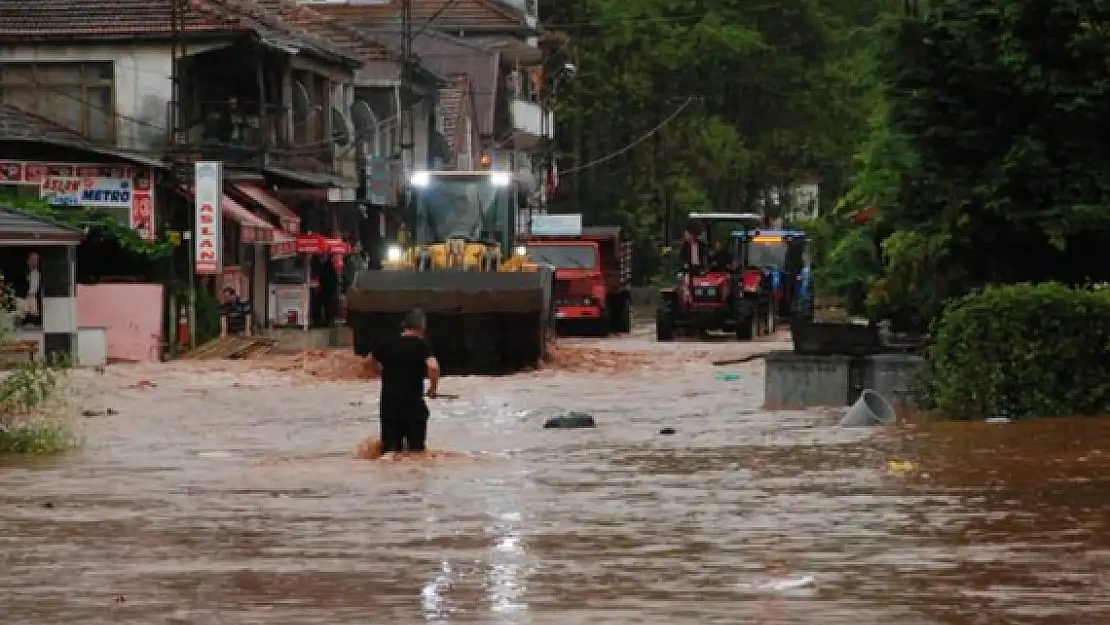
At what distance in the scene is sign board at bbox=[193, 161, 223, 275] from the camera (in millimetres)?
40750

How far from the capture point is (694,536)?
48.2ft

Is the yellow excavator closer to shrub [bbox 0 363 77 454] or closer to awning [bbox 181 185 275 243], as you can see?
awning [bbox 181 185 275 243]

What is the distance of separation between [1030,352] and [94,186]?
Answer: 2239 centimetres

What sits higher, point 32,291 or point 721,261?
point 721,261

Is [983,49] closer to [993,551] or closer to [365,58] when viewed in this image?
[993,551]

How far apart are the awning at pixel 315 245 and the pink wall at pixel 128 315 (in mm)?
8558

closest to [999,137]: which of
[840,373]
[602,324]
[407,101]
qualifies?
[840,373]

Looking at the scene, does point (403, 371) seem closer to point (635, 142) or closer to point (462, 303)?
point (462, 303)

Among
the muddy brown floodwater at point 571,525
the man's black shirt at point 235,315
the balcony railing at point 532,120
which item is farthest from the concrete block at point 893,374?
the balcony railing at point 532,120

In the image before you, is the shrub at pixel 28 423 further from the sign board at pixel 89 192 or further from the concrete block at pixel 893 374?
the sign board at pixel 89 192

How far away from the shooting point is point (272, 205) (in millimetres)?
48594

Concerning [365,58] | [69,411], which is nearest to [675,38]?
[365,58]

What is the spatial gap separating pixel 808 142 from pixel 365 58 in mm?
24273

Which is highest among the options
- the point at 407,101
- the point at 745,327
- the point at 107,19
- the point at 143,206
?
the point at 107,19
